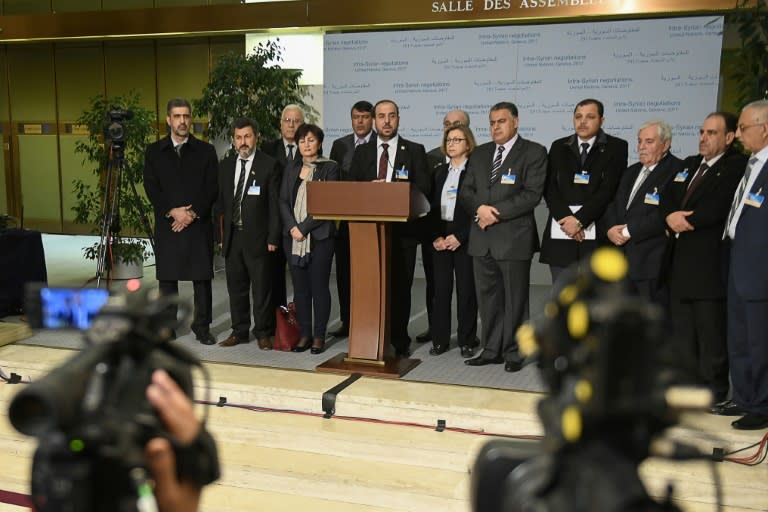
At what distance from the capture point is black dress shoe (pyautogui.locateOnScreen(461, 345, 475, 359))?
4508 millimetres

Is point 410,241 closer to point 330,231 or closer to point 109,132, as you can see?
point 330,231

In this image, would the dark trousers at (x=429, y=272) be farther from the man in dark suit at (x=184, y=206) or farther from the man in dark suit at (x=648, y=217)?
the man in dark suit at (x=184, y=206)

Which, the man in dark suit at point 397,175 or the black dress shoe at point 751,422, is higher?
the man in dark suit at point 397,175

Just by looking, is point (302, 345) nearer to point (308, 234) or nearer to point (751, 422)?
point (308, 234)

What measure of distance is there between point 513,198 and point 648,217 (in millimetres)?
714

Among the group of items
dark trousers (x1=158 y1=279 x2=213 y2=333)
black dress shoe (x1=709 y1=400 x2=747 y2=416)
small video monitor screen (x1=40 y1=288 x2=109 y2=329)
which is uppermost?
small video monitor screen (x1=40 y1=288 x2=109 y2=329)

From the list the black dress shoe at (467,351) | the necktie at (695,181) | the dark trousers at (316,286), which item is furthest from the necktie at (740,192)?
the dark trousers at (316,286)

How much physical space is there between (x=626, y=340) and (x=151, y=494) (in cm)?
59

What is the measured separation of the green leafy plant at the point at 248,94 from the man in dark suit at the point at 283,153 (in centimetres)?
172

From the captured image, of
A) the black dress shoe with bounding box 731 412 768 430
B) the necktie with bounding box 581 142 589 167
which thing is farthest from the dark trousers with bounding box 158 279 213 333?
the black dress shoe with bounding box 731 412 768 430

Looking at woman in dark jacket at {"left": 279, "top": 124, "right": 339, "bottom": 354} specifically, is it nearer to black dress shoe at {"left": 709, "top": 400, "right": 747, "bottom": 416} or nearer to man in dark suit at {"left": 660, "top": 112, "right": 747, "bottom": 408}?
man in dark suit at {"left": 660, "top": 112, "right": 747, "bottom": 408}

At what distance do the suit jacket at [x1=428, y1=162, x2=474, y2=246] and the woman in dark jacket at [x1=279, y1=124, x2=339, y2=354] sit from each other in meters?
0.60

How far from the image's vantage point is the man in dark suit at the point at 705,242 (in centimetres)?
359

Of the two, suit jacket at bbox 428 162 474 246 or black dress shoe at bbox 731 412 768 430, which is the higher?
suit jacket at bbox 428 162 474 246
